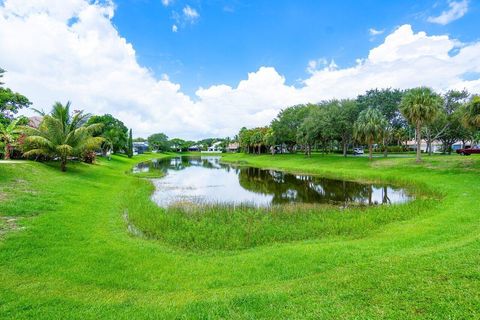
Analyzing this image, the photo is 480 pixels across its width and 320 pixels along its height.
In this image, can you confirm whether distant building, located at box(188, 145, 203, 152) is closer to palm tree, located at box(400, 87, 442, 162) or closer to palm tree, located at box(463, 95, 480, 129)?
palm tree, located at box(400, 87, 442, 162)

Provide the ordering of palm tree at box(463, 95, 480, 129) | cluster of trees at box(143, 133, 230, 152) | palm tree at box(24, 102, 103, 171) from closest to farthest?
palm tree at box(24, 102, 103, 171)
palm tree at box(463, 95, 480, 129)
cluster of trees at box(143, 133, 230, 152)

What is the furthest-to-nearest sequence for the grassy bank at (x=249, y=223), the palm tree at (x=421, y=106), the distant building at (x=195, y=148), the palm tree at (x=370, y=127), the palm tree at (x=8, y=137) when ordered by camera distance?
the distant building at (x=195, y=148) < the palm tree at (x=370, y=127) < the palm tree at (x=421, y=106) < the palm tree at (x=8, y=137) < the grassy bank at (x=249, y=223)

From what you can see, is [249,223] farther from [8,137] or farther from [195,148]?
[195,148]

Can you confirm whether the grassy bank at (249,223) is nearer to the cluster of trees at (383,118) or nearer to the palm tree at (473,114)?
the palm tree at (473,114)

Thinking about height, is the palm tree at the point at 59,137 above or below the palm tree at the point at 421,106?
below

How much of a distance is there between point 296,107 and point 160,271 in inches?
2696

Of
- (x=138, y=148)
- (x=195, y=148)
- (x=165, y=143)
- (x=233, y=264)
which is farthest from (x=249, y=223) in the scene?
(x=195, y=148)

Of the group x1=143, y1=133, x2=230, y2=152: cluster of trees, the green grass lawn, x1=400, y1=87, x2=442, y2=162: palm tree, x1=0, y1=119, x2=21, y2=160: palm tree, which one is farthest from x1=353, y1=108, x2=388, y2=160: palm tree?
x1=143, y1=133, x2=230, y2=152: cluster of trees

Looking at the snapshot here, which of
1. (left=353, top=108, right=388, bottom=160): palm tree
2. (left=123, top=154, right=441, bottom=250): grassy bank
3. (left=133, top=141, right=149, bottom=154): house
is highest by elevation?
(left=353, top=108, right=388, bottom=160): palm tree

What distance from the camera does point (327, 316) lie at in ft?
15.1

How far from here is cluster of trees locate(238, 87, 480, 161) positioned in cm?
3234

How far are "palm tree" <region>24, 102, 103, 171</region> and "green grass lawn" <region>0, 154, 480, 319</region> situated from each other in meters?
9.98

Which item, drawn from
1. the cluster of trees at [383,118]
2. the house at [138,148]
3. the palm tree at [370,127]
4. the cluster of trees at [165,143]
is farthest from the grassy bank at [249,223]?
the cluster of trees at [165,143]

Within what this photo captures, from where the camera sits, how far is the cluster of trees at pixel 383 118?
32.3 m
